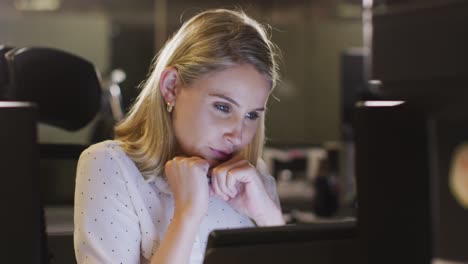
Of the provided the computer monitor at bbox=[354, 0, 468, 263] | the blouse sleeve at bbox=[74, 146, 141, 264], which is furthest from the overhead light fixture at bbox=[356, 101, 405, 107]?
the blouse sleeve at bbox=[74, 146, 141, 264]

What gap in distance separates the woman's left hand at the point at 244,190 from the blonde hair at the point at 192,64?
0.04 meters

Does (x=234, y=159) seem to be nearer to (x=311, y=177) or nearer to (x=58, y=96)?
(x=58, y=96)

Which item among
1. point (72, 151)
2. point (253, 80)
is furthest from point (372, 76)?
point (72, 151)

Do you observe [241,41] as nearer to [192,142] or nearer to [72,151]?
[192,142]

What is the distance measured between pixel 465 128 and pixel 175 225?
0.38m

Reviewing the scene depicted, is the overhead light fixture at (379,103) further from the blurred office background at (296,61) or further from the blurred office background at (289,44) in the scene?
the blurred office background at (289,44)

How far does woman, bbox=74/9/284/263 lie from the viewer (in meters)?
0.77

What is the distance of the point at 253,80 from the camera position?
777mm

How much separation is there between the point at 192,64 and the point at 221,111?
3.0 inches

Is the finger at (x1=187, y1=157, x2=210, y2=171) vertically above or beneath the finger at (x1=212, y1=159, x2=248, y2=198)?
above

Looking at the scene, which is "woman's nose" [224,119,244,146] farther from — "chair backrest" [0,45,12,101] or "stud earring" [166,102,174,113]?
"chair backrest" [0,45,12,101]

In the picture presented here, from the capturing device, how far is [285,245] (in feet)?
1.69

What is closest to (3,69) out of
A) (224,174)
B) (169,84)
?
(169,84)

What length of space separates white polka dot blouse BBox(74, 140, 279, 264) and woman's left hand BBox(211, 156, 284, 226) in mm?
Answer: 22
